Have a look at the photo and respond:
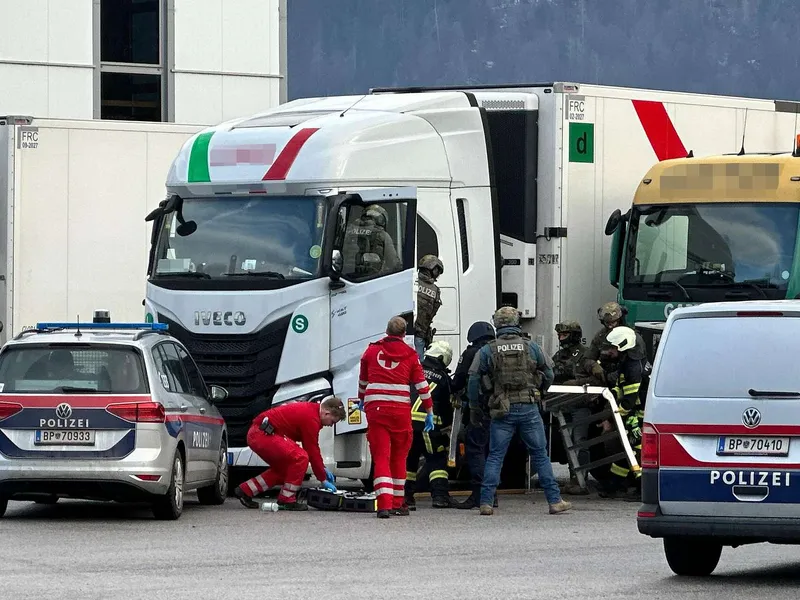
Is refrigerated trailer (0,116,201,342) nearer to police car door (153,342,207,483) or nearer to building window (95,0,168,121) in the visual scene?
police car door (153,342,207,483)

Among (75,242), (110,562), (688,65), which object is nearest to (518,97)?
(75,242)

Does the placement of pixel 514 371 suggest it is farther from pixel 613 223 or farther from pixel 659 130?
pixel 659 130

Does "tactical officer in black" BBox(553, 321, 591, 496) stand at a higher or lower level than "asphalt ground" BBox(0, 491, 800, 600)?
higher

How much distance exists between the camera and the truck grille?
52.9 feet

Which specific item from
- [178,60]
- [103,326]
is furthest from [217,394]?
[178,60]

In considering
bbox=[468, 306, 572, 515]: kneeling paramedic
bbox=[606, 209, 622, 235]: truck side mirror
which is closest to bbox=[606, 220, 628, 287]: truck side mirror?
bbox=[606, 209, 622, 235]: truck side mirror

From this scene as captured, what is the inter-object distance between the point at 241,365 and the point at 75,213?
5.35 m

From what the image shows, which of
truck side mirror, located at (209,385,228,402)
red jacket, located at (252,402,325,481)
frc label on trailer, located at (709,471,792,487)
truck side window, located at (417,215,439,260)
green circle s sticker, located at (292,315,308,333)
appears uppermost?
truck side window, located at (417,215,439,260)

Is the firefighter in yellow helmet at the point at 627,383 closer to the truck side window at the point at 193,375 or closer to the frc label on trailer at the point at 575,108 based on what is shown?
the frc label on trailer at the point at 575,108

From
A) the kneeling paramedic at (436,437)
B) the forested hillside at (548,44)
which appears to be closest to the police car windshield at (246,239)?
the kneeling paramedic at (436,437)

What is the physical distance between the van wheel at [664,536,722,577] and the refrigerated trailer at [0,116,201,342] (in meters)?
10.7

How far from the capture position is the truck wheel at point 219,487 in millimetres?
16078

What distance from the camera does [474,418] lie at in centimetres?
1620

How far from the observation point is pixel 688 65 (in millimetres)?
88875
